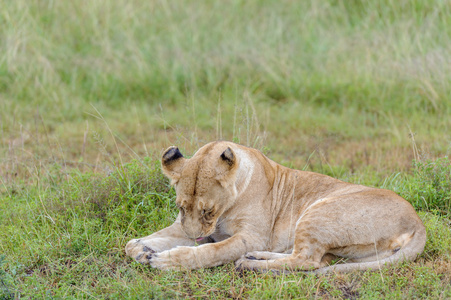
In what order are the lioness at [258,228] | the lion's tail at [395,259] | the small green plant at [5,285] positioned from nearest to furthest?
the small green plant at [5,285], the lion's tail at [395,259], the lioness at [258,228]

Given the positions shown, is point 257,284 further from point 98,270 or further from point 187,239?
point 98,270

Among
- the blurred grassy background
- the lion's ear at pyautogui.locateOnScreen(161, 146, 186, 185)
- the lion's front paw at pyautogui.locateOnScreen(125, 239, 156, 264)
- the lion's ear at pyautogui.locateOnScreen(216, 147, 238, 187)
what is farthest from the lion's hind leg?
the blurred grassy background

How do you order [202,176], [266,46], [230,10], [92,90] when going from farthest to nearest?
[230,10] < [266,46] < [92,90] < [202,176]

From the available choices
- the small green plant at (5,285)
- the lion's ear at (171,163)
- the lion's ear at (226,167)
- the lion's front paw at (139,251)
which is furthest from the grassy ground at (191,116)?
the lion's ear at (171,163)

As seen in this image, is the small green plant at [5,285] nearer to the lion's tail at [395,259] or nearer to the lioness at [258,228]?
the lioness at [258,228]

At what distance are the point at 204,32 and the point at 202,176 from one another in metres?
7.19

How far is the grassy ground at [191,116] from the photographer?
4.45 meters

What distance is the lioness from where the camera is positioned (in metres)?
4.46

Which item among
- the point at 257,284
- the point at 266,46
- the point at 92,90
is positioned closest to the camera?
the point at 257,284

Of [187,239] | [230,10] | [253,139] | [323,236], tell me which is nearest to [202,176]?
[187,239]

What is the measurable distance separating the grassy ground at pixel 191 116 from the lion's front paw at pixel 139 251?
118mm

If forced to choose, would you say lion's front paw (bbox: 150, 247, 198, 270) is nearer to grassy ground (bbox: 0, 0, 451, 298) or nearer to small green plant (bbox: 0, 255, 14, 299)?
grassy ground (bbox: 0, 0, 451, 298)

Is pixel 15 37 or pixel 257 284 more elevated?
pixel 15 37

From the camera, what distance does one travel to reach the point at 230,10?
40.1ft
